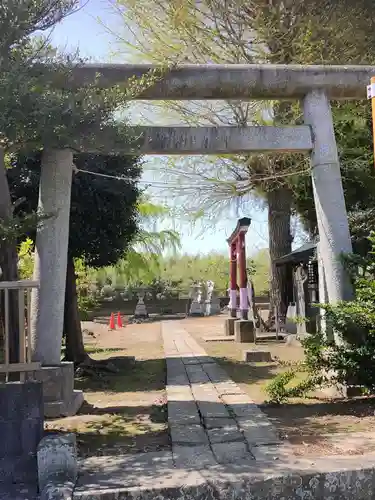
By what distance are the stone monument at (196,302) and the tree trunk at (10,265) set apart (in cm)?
2696

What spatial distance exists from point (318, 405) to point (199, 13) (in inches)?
389

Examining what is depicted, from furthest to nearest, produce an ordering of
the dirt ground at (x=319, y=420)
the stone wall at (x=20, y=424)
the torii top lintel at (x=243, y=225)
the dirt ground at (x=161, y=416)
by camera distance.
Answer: the torii top lintel at (x=243, y=225), the dirt ground at (x=161, y=416), the dirt ground at (x=319, y=420), the stone wall at (x=20, y=424)

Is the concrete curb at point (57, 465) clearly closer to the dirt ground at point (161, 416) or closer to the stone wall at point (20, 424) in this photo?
the stone wall at point (20, 424)

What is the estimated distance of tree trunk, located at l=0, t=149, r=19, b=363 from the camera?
5.68 m

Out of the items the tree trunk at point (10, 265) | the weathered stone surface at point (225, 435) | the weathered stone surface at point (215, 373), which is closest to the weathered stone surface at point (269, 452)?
the weathered stone surface at point (225, 435)

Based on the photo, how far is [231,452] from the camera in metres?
4.84

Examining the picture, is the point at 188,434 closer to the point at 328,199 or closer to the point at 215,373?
the point at 328,199

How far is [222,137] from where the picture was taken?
7562 millimetres

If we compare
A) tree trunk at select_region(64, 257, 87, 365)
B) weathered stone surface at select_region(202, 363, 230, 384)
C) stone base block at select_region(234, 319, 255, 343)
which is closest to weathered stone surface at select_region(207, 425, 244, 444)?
weathered stone surface at select_region(202, 363, 230, 384)

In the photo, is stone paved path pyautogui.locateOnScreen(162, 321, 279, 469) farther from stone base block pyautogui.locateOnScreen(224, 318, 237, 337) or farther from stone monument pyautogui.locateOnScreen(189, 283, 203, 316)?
stone monument pyautogui.locateOnScreen(189, 283, 203, 316)

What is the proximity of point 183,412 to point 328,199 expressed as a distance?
Answer: 3.48 meters

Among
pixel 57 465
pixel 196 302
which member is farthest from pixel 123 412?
pixel 196 302

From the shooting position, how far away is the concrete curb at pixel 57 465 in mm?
4047

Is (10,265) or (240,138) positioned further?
(240,138)
